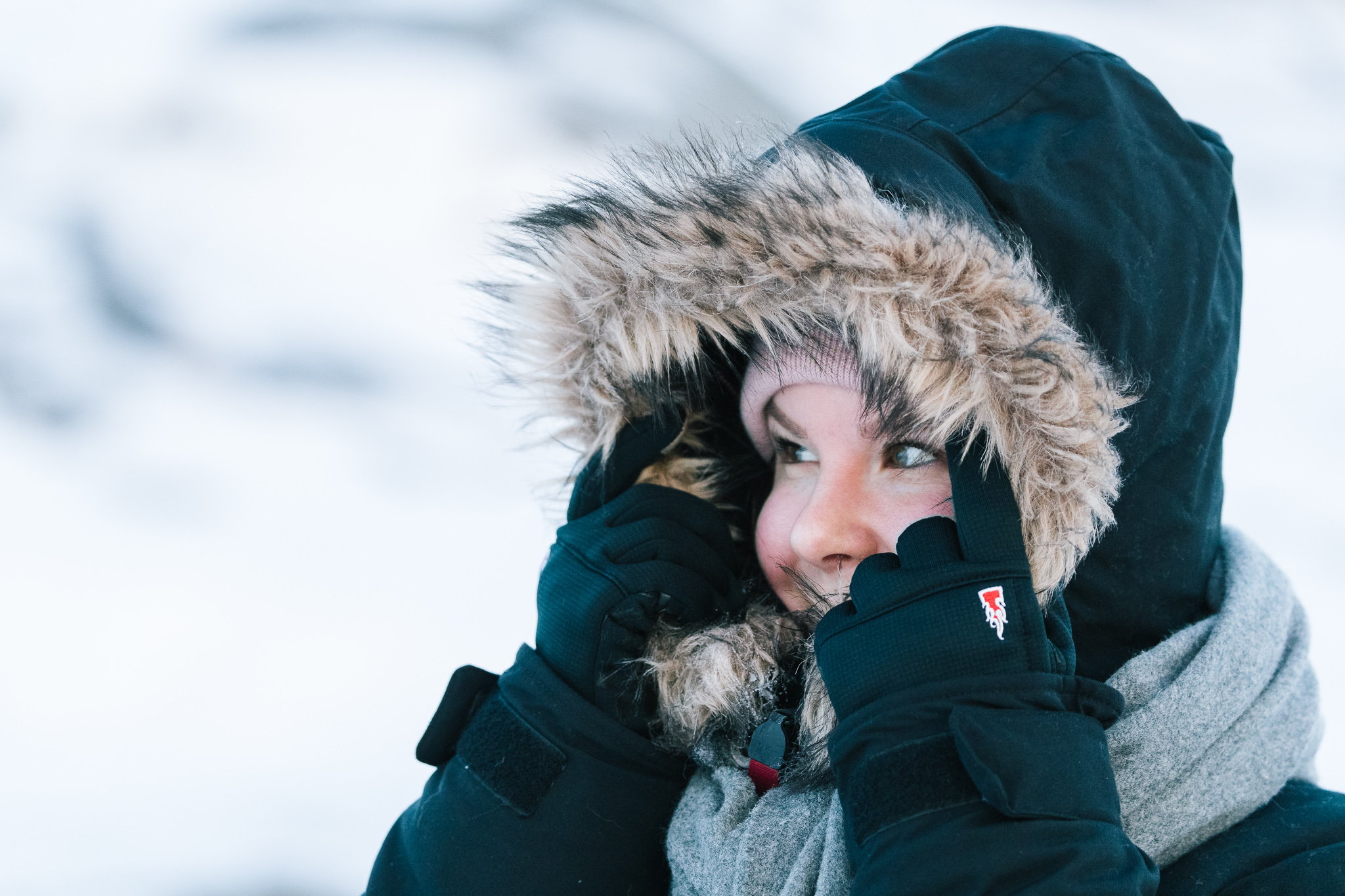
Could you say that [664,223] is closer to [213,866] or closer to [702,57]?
[213,866]

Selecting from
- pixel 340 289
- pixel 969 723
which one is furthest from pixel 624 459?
pixel 340 289

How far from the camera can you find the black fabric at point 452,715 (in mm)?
1000

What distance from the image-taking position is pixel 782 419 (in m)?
0.93

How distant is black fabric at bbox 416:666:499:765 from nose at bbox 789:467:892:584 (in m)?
0.40

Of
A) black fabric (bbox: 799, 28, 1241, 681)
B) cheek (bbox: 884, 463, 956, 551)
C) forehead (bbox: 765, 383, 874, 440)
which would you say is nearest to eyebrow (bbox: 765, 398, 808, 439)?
forehead (bbox: 765, 383, 874, 440)

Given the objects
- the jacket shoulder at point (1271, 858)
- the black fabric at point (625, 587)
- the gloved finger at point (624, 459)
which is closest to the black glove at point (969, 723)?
the jacket shoulder at point (1271, 858)

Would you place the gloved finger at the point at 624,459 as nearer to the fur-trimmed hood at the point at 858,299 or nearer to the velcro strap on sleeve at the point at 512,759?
the fur-trimmed hood at the point at 858,299

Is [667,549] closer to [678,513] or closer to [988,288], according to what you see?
[678,513]

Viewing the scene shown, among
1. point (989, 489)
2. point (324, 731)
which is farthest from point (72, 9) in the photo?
point (989, 489)

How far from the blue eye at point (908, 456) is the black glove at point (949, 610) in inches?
2.1

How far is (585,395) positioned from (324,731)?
128cm

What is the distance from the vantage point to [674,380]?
1.06 meters

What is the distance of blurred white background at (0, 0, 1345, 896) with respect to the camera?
2.06m

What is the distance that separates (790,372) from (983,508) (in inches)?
8.9
